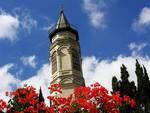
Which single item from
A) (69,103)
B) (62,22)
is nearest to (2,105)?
(69,103)

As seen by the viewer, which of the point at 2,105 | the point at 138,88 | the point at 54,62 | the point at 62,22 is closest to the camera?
the point at 2,105

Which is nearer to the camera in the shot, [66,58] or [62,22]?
[66,58]

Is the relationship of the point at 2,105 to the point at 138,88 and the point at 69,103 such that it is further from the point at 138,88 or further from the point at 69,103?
the point at 138,88

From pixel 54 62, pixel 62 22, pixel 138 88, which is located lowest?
pixel 138 88

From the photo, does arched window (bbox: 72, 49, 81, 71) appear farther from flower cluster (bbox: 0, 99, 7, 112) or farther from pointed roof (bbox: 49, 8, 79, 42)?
flower cluster (bbox: 0, 99, 7, 112)

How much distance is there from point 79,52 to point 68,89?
6.54 m

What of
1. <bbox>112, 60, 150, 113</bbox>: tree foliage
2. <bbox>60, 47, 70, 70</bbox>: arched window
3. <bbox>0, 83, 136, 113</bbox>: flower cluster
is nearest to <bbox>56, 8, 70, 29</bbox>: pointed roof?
<bbox>60, 47, 70, 70</bbox>: arched window

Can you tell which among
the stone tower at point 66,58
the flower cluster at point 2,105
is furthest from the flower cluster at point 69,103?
the stone tower at point 66,58

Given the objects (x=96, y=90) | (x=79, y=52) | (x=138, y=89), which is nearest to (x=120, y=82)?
(x=138, y=89)

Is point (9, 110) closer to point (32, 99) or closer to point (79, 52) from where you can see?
point (32, 99)

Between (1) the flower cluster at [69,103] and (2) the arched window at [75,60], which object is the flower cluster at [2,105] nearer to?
(1) the flower cluster at [69,103]

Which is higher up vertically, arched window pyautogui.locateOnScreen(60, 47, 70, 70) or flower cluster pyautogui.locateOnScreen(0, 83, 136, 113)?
arched window pyautogui.locateOnScreen(60, 47, 70, 70)

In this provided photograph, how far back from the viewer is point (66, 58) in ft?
142

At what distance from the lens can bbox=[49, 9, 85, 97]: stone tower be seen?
4122 cm
